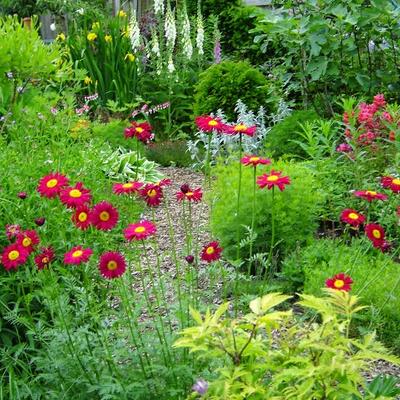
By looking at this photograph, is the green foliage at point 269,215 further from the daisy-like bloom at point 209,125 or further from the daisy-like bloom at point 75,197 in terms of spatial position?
the daisy-like bloom at point 75,197

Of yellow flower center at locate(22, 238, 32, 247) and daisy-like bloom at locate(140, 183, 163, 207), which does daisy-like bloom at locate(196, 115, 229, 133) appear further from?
yellow flower center at locate(22, 238, 32, 247)

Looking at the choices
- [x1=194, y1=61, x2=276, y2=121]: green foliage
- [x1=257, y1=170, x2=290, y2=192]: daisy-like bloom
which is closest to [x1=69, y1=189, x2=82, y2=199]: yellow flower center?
[x1=257, y1=170, x2=290, y2=192]: daisy-like bloom

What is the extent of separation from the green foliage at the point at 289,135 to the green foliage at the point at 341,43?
255 millimetres

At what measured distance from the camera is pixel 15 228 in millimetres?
2486

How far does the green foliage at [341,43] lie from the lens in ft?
18.0

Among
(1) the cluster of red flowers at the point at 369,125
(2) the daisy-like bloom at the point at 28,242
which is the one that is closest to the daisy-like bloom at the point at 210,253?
(2) the daisy-like bloom at the point at 28,242

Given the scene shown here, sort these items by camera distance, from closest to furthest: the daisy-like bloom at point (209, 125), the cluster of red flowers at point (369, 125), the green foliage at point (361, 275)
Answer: the daisy-like bloom at point (209, 125)
the green foliage at point (361, 275)
the cluster of red flowers at point (369, 125)

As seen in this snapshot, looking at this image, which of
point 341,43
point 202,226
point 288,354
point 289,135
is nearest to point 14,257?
point 288,354

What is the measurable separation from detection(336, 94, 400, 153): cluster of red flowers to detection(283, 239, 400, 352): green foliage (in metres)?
0.76

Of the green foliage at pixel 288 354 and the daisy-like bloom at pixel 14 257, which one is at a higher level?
the daisy-like bloom at pixel 14 257

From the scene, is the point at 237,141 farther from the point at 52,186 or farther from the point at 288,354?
the point at 288,354

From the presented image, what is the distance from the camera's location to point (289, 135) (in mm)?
5867

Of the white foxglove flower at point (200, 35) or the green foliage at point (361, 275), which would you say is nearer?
the green foliage at point (361, 275)

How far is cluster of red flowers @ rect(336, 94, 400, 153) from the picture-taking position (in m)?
4.48
